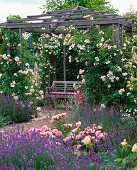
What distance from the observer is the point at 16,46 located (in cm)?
751

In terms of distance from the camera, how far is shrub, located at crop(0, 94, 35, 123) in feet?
21.7

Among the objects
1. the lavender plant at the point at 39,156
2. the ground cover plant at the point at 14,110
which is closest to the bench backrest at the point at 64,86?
the ground cover plant at the point at 14,110

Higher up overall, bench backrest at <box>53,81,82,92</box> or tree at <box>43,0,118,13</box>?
tree at <box>43,0,118,13</box>

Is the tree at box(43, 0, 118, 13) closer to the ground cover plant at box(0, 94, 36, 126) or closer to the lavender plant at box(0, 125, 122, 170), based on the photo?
the ground cover plant at box(0, 94, 36, 126)

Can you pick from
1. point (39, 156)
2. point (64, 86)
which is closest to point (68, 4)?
point (64, 86)

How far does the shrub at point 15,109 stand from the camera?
6.62 m

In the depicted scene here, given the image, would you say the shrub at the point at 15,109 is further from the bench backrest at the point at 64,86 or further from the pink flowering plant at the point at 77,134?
the bench backrest at the point at 64,86

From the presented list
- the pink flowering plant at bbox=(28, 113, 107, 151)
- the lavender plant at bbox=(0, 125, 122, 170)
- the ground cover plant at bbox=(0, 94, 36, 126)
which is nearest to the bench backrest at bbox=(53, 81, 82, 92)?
the ground cover plant at bbox=(0, 94, 36, 126)

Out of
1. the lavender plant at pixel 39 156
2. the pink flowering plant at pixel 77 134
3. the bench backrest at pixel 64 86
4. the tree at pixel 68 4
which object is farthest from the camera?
the tree at pixel 68 4

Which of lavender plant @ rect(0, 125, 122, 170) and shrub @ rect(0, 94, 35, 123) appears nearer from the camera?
lavender plant @ rect(0, 125, 122, 170)

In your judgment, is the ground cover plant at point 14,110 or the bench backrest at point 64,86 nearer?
the ground cover plant at point 14,110

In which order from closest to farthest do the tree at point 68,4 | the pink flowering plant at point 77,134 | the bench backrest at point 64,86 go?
the pink flowering plant at point 77,134
the bench backrest at point 64,86
the tree at point 68,4

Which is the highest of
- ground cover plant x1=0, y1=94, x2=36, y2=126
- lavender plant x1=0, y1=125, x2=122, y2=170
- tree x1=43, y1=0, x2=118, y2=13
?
tree x1=43, y1=0, x2=118, y2=13

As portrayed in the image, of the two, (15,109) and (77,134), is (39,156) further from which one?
(15,109)
